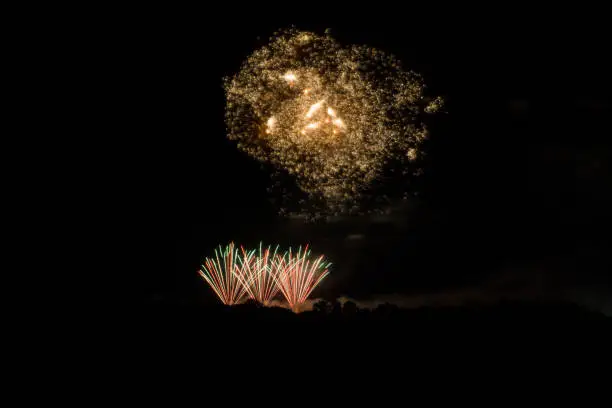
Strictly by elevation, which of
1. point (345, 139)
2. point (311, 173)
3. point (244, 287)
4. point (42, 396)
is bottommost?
point (42, 396)

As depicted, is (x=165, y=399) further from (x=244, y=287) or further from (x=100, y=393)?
(x=244, y=287)

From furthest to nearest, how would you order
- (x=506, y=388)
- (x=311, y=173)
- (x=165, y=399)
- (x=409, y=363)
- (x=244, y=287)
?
(x=244, y=287) < (x=311, y=173) < (x=409, y=363) < (x=506, y=388) < (x=165, y=399)

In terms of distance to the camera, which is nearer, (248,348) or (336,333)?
(248,348)

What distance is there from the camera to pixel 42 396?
6461 mm

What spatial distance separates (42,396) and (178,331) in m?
2.28

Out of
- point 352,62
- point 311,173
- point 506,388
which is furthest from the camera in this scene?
point 311,173

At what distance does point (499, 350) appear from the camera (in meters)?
7.88

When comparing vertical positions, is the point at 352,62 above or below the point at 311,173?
above

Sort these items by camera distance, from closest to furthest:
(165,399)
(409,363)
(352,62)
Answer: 1. (165,399)
2. (409,363)
3. (352,62)

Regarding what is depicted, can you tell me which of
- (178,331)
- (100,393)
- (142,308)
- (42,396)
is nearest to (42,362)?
(42,396)

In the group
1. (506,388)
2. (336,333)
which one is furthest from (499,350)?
(336,333)

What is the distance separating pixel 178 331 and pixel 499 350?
5.44 meters

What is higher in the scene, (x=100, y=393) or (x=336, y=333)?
(x=336, y=333)

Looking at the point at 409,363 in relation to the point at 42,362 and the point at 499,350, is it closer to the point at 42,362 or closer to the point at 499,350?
the point at 499,350
